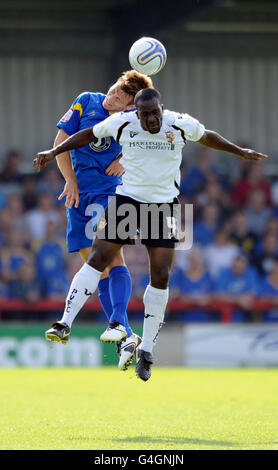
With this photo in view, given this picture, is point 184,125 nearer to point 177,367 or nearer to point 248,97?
point 177,367

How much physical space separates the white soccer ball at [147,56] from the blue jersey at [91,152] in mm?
688

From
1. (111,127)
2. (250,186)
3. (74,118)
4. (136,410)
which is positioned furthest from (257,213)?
(111,127)

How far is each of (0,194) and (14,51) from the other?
4.20m

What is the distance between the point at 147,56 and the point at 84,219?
1.62 metres

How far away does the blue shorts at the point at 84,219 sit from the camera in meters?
8.76

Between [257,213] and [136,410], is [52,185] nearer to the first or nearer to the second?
[257,213]

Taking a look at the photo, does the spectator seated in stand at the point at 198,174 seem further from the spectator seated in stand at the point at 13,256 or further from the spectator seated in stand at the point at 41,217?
the spectator seated in stand at the point at 13,256

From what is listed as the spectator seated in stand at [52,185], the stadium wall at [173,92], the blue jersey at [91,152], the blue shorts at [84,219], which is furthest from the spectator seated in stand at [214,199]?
the blue shorts at [84,219]

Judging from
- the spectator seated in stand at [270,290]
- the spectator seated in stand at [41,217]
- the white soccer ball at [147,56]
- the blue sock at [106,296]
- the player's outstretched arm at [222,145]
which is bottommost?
the spectator seated in stand at [270,290]

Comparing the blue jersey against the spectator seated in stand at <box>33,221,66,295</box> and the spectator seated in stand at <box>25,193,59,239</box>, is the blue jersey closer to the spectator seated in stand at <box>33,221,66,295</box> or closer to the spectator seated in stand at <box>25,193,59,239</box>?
the spectator seated in stand at <box>33,221,66,295</box>

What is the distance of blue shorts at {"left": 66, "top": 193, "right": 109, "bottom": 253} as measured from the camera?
876cm

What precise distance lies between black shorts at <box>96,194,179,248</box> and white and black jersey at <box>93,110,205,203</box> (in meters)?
0.07

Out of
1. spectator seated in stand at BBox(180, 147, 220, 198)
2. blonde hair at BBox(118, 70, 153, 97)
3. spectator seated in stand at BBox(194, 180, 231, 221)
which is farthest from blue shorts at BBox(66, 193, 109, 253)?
spectator seated in stand at BBox(180, 147, 220, 198)
